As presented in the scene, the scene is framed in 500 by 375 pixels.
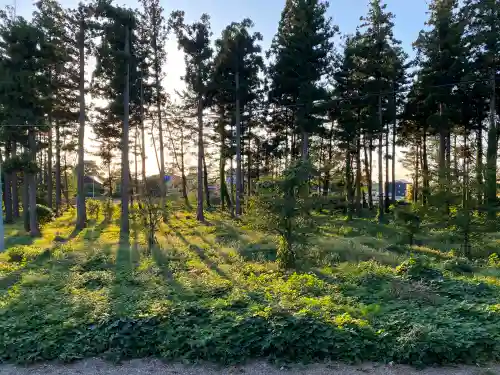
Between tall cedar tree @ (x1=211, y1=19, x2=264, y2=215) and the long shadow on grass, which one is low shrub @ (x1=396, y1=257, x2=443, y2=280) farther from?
tall cedar tree @ (x1=211, y1=19, x2=264, y2=215)

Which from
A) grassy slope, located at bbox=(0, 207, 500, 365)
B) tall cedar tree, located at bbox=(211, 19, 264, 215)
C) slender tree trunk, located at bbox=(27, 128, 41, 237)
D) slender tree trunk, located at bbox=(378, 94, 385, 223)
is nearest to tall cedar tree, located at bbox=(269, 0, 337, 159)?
tall cedar tree, located at bbox=(211, 19, 264, 215)

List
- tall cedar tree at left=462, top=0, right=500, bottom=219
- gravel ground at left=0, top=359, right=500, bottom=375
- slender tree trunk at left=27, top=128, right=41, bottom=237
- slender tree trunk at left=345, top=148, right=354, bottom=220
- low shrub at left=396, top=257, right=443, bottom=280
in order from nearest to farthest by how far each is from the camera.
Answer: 1. gravel ground at left=0, top=359, right=500, bottom=375
2. low shrub at left=396, top=257, right=443, bottom=280
3. slender tree trunk at left=27, top=128, right=41, bottom=237
4. tall cedar tree at left=462, top=0, right=500, bottom=219
5. slender tree trunk at left=345, top=148, right=354, bottom=220

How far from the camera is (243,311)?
218 inches

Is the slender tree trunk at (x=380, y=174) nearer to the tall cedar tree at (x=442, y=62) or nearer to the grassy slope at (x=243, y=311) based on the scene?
the tall cedar tree at (x=442, y=62)

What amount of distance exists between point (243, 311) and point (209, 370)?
1304 mm

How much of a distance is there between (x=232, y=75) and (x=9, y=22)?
1067 cm

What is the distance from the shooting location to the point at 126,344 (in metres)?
4.80

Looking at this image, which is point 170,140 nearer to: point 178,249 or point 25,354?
point 178,249

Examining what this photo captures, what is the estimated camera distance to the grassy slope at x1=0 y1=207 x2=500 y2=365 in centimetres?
458

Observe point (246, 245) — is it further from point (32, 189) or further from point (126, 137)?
point (32, 189)

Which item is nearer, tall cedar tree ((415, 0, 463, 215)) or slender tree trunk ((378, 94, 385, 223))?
tall cedar tree ((415, 0, 463, 215))

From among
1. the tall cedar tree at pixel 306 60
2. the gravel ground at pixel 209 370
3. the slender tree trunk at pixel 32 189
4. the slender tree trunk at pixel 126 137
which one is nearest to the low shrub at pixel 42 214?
the slender tree trunk at pixel 32 189

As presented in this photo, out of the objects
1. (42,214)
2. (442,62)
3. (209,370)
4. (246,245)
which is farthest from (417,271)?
(42,214)

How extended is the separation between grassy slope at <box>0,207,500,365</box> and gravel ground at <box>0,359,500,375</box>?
0.16 meters
